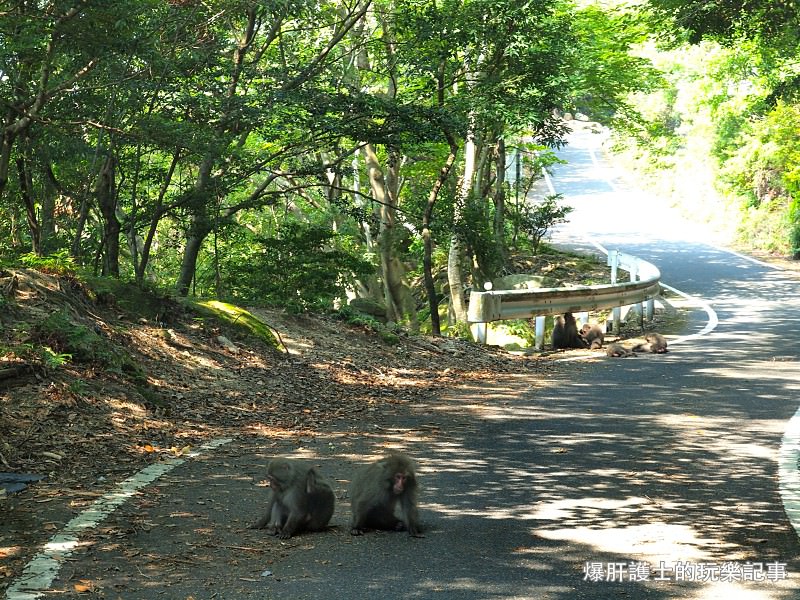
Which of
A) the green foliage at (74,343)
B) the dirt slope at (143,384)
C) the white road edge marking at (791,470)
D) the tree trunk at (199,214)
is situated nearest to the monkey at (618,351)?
the dirt slope at (143,384)

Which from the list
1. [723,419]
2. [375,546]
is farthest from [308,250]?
[375,546]

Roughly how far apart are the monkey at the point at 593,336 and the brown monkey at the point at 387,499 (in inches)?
479

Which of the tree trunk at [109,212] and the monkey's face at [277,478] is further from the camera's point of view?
the tree trunk at [109,212]

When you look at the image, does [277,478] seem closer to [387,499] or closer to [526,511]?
[387,499]

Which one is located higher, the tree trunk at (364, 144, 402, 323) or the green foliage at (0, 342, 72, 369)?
the tree trunk at (364, 144, 402, 323)

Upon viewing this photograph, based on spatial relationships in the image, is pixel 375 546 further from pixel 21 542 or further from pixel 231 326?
pixel 231 326

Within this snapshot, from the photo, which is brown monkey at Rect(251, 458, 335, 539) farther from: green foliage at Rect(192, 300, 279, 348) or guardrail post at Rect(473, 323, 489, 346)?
guardrail post at Rect(473, 323, 489, 346)

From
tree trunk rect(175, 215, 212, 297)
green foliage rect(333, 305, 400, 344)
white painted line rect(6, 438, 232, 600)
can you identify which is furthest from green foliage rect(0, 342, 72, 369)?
green foliage rect(333, 305, 400, 344)

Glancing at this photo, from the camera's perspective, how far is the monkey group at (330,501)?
619 centimetres

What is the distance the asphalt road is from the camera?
5277 mm

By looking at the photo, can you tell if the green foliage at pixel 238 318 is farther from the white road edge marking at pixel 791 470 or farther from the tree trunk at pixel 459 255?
the tree trunk at pixel 459 255

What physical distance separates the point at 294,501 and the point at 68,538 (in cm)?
139

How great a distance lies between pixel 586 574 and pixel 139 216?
11.7 meters

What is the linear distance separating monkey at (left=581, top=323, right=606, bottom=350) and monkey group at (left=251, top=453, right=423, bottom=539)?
1218 cm
